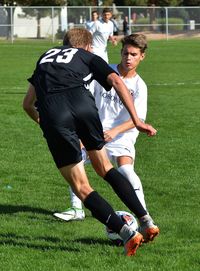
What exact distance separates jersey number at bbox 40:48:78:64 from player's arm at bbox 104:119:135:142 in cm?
89

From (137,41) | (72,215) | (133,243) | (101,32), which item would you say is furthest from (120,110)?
(101,32)

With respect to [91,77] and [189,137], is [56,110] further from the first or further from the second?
[189,137]

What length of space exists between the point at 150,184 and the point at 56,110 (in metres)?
3.08

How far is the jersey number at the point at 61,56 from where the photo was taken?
5.39 m

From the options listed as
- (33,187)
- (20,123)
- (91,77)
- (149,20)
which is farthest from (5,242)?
(149,20)

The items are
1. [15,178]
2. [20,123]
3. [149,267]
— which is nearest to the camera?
[149,267]

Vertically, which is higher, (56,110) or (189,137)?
(56,110)

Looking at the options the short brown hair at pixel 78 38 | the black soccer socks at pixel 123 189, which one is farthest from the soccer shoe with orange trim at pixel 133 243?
the short brown hair at pixel 78 38

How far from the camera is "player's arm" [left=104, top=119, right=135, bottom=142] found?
6023mm

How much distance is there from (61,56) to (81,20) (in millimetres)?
46045

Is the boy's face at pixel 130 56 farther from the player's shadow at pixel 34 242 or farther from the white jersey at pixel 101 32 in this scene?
the white jersey at pixel 101 32

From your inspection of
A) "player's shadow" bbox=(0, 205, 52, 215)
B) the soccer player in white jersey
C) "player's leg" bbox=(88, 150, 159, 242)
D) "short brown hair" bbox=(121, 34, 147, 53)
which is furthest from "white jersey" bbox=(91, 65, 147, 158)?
the soccer player in white jersey

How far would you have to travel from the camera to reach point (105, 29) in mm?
20047

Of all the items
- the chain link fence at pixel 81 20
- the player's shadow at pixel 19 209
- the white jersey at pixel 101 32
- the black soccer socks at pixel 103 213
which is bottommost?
the player's shadow at pixel 19 209
